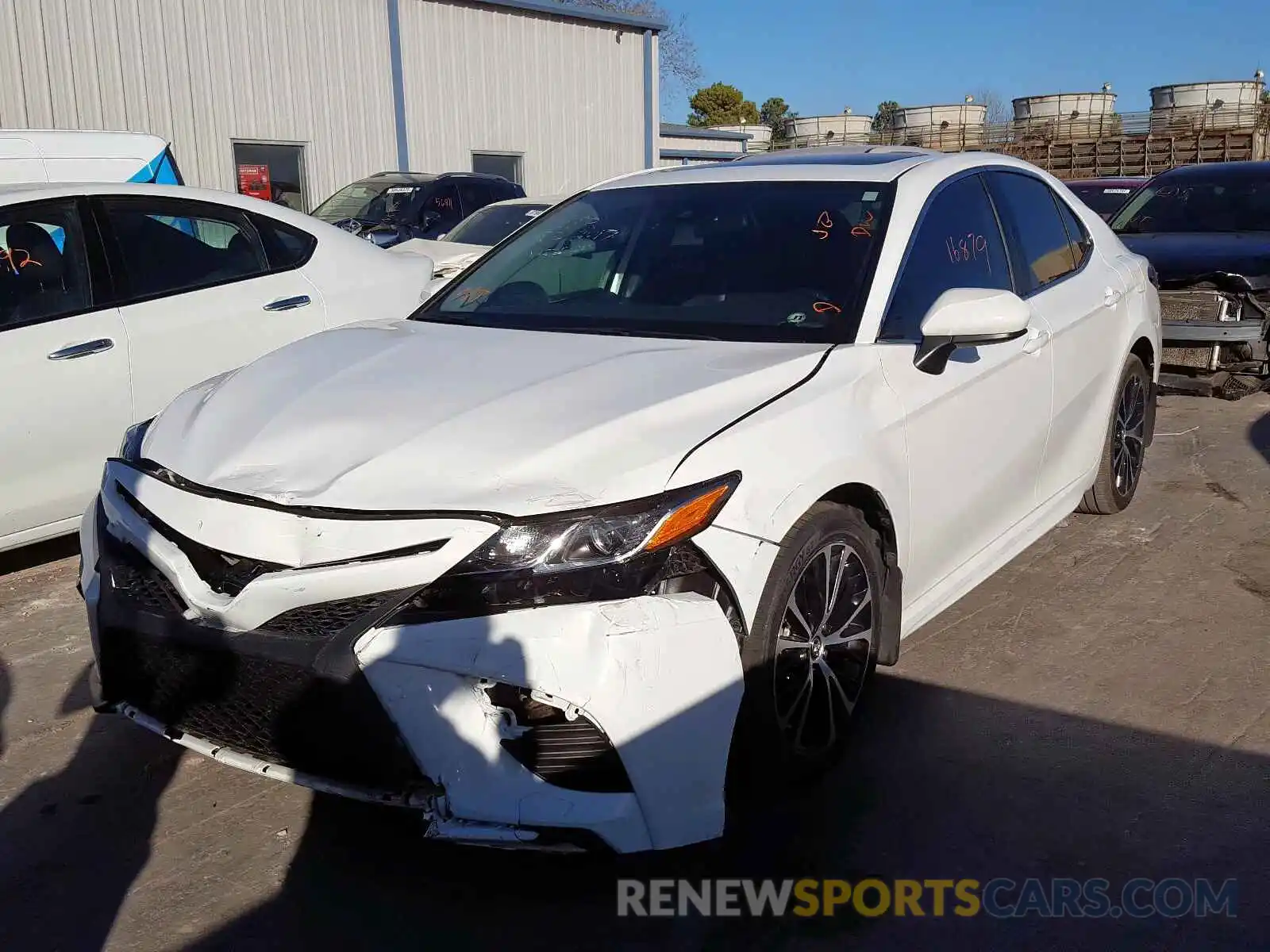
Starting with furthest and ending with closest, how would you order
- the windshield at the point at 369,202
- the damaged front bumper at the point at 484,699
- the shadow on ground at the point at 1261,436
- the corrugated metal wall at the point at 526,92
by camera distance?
1. the corrugated metal wall at the point at 526,92
2. the windshield at the point at 369,202
3. the shadow on ground at the point at 1261,436
4. the damaged front bumper at the point at 484,699

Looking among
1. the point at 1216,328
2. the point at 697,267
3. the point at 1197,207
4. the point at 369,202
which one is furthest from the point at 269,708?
the point at 369,202

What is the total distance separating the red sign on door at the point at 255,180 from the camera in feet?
51.9

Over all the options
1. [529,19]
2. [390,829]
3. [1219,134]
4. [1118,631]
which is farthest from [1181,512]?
[1219,134]

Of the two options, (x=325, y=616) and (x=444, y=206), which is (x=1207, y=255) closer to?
(x=325, y=616)

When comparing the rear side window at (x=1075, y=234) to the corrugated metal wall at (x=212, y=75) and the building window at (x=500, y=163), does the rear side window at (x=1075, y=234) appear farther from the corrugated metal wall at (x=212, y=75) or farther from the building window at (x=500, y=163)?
the building window at (x=500, y=163)

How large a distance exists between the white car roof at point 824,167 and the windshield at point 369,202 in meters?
8.90

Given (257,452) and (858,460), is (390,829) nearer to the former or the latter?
(257,452)

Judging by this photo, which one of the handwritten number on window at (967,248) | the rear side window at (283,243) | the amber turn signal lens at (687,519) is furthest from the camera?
the rear side window at (283,243)

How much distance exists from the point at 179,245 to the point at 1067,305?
372cm

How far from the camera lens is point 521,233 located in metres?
4.42

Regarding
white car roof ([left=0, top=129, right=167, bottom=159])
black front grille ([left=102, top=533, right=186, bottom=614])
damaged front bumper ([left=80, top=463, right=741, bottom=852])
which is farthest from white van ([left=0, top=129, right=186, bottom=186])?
damaged front bumper ([left=80, top=463, right=741, bottom=852])

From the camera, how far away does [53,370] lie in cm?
460

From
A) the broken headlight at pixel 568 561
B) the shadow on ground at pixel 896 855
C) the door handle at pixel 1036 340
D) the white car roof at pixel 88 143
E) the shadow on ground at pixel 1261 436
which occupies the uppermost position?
the white car roof at pixel 88 143

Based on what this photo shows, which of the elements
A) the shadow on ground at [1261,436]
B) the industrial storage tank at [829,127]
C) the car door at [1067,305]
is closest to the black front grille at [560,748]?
the car door at [1067,305]
